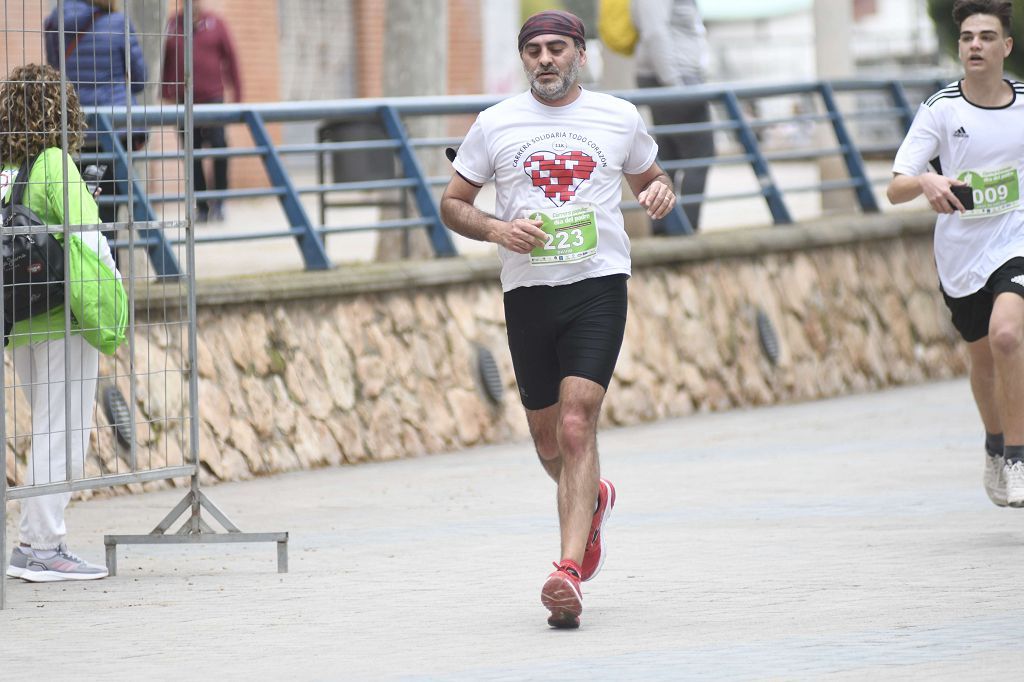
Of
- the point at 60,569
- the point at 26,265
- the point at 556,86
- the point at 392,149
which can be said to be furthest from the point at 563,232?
the point at 392,149

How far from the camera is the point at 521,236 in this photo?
6.78m

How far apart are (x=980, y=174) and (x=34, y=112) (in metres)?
3.64

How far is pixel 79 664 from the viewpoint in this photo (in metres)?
6.27

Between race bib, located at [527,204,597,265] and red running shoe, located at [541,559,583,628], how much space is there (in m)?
1.03

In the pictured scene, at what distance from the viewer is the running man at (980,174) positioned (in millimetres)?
8250

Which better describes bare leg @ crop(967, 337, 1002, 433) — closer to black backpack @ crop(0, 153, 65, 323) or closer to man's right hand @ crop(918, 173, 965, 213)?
man's right hand @ crop(918, 173, 965, 213)

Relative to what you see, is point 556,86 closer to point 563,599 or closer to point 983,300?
point 563,599

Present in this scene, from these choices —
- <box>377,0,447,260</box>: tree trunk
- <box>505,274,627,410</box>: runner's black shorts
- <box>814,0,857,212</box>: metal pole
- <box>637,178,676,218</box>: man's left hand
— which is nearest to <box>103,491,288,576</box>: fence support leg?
<box>505,274,627,410</box>: runner's black shorts

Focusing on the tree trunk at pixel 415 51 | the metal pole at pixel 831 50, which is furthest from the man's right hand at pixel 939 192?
the metal pole at pixel 831 50

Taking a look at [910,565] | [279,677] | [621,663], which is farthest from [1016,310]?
[279,677]

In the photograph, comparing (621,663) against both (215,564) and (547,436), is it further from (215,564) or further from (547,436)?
(215,564)

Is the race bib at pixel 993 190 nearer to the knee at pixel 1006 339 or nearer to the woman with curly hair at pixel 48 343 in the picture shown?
the knee at pixel 1006 339

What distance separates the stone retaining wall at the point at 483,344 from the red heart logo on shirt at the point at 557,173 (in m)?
2.86

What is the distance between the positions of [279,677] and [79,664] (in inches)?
27.9
